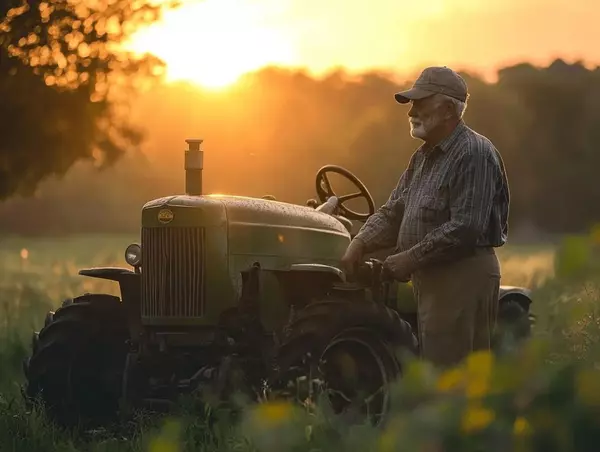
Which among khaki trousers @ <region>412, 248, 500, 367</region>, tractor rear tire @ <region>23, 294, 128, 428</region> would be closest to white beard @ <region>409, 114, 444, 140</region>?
khaki trousers @ <region>412, 248, 500, 367</region>

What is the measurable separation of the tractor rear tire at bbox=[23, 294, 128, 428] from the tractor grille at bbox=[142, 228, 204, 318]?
0.40m

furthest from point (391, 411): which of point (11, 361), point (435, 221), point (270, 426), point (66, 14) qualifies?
point (66, 14)

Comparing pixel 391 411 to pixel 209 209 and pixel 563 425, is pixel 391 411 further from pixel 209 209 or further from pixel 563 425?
pixel 209 209

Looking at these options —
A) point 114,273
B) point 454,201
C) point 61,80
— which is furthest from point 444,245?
point 61,80

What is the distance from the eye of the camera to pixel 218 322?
7.93m

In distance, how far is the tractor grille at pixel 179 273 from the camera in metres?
7.92

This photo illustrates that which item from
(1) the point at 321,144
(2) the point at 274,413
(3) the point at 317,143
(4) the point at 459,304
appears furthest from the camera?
(1) the point at 321,144

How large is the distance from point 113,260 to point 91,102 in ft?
21.6

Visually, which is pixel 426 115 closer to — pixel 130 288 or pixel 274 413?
pixel 130 288

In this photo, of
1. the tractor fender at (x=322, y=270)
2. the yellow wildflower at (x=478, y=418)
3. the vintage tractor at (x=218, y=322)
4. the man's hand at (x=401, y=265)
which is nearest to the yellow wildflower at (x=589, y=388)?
the yellow wildflower at (x=478, y=418)

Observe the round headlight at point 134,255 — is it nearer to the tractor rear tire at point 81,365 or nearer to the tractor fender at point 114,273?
the tractor fender at point 114,273

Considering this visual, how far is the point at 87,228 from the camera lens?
66.5 m

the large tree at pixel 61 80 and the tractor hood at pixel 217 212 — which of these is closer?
the tractor hood at pixel 217 212

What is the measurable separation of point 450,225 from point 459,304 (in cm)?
36
